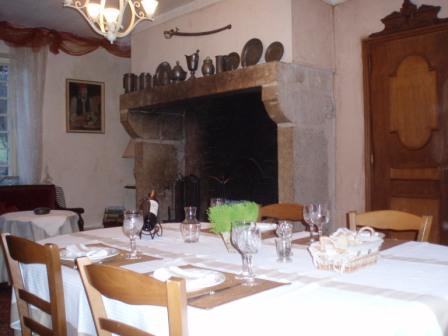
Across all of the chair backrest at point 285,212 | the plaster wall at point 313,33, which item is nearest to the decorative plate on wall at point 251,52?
the plaster wall at point 313,33

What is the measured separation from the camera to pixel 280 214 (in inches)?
103

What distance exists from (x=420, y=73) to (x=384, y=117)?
466 mm

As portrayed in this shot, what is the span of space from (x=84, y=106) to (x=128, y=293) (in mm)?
5970

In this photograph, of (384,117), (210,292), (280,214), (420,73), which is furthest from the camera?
(384,117)

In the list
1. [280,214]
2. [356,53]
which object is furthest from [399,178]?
[280,214]

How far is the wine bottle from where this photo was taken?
84.1 inches

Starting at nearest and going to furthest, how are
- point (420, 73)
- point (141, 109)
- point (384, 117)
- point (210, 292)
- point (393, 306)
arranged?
point (393, 306), point (210, 292), point (420, 73), point (384, 117), point (141, 109)

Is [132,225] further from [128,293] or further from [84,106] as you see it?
[84,106]

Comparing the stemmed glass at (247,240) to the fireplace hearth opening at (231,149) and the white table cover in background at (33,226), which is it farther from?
the fireplace hearth opening at (231,149)

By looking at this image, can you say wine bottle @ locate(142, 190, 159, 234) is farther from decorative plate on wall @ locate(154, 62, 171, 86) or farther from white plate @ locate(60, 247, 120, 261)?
decorative plate on wall @ locate(154, 62, 171, 86)

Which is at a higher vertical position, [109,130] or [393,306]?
[109,130]

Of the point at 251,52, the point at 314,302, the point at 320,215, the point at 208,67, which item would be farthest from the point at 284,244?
the point at 208,67

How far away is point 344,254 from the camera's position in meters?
1.42

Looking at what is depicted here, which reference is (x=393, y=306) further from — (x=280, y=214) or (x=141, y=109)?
(x=141, y=109)
